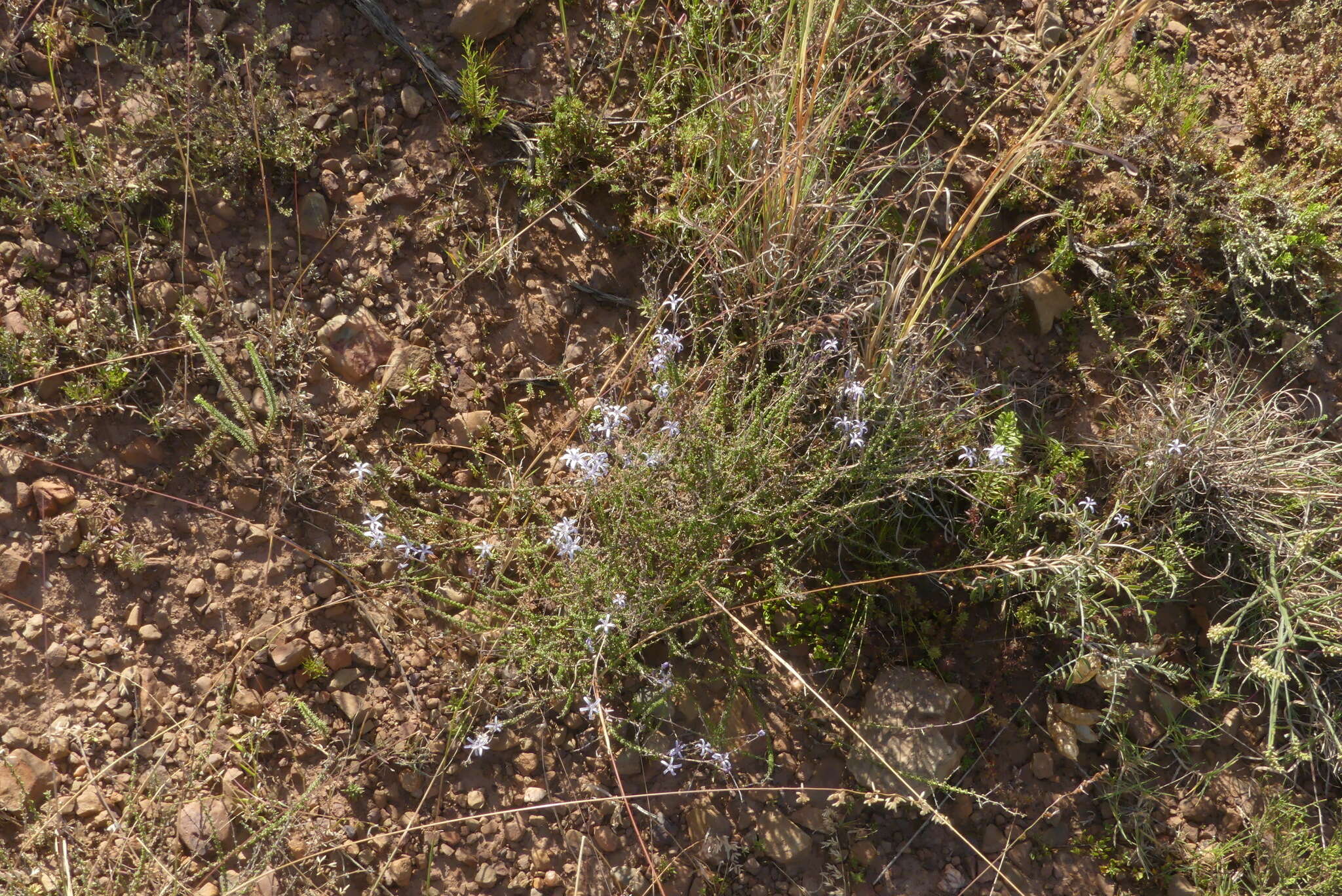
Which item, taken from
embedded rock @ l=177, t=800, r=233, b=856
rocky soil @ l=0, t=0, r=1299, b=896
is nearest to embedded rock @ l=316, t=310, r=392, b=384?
rocky soil @ l=0, t=0, r=1299, b=896

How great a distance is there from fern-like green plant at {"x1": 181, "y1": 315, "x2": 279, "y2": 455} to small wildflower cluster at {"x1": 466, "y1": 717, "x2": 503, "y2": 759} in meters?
1.17

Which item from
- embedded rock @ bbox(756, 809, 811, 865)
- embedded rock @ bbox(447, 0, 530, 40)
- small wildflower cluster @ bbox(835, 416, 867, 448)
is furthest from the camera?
embedded rock @ bbox(447, 0, 530, 40)

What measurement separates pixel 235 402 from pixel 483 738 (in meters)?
1.34

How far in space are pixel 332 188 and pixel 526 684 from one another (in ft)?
6.14

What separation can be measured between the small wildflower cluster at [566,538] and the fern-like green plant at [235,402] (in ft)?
3.44

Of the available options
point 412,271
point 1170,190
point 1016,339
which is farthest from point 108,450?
point 1170,190

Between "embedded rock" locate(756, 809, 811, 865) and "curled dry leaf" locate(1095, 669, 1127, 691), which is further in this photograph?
"embedded rock" locate(756, 809, 811, 865)

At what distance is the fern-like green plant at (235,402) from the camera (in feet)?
9.52

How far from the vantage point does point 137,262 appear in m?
3.11

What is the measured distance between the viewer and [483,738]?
9.41ft

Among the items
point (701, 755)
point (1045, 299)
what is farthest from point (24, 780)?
point (1045, 299)

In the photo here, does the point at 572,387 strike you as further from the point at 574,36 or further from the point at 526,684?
the point at 574,36

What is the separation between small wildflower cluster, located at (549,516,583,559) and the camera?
2.72 m

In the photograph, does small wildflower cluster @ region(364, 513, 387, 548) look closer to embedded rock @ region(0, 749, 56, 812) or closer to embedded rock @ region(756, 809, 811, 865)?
embedded rock @ region(0, 749, 56, 812)
